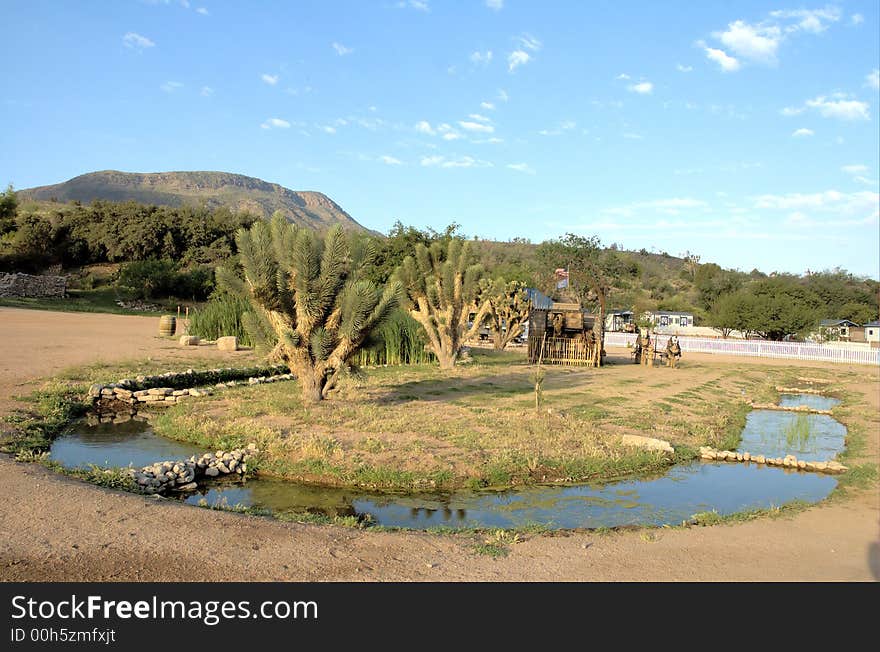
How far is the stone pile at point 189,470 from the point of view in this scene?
7.91 m

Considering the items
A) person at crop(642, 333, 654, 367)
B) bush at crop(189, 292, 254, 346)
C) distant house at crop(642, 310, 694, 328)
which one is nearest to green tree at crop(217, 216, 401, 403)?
bush at crop(189, 292, 254, 346)

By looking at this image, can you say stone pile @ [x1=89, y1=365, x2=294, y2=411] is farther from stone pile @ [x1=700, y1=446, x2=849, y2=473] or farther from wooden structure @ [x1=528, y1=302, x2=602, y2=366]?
Answer: wooden structure @ [x1=528, y1=302, x2=602, y2=366]

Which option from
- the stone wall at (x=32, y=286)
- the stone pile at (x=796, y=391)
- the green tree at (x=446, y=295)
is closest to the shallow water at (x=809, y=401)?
the stone pile at (x=796, y=391)

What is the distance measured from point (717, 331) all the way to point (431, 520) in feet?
195

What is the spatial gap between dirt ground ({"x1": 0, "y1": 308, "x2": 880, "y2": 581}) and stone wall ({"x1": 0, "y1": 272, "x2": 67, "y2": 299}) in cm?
3644

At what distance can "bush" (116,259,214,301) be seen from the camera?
144 ft

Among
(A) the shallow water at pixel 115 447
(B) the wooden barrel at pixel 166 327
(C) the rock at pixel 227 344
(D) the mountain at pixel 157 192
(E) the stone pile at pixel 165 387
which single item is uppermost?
(D) the mountain at pixel 157 192

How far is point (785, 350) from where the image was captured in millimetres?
36219

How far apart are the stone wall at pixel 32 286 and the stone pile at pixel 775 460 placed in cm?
3924

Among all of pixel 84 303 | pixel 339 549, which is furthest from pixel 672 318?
pixel 339 549

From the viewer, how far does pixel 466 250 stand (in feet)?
73.6

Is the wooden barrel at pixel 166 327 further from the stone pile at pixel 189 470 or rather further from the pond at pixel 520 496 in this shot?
the stone pile at pixel 189 470
